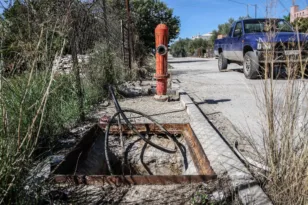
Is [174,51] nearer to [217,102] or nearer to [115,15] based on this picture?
[115,15]

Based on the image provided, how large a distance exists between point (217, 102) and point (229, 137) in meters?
2.33

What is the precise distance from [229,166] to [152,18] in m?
28.2

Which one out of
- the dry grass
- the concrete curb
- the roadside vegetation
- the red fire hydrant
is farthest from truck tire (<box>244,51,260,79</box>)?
the dry grass

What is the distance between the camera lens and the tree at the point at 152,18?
26.8 metres

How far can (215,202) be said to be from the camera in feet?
5.87

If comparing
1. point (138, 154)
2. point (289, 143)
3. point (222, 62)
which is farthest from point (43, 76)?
point (222, 62)

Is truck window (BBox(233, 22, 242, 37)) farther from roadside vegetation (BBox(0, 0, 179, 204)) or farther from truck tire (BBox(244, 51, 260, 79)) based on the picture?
roadside vegetation (BBox(0, 0, 179, 204))

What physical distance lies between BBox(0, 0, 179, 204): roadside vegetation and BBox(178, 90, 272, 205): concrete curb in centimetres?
133

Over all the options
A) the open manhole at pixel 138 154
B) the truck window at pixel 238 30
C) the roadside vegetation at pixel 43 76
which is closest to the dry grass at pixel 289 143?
the open manhole at pixel 138 154

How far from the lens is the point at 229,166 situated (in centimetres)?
224

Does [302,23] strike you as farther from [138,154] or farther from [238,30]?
[238,30]

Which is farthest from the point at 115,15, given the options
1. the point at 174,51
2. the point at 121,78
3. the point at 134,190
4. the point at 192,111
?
the point at 174,51

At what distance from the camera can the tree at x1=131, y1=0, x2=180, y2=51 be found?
26.8m

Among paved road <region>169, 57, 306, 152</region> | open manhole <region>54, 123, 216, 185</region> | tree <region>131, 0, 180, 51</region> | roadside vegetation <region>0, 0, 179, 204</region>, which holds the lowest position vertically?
open manhole <region>54, 123, 216, 185</region>
